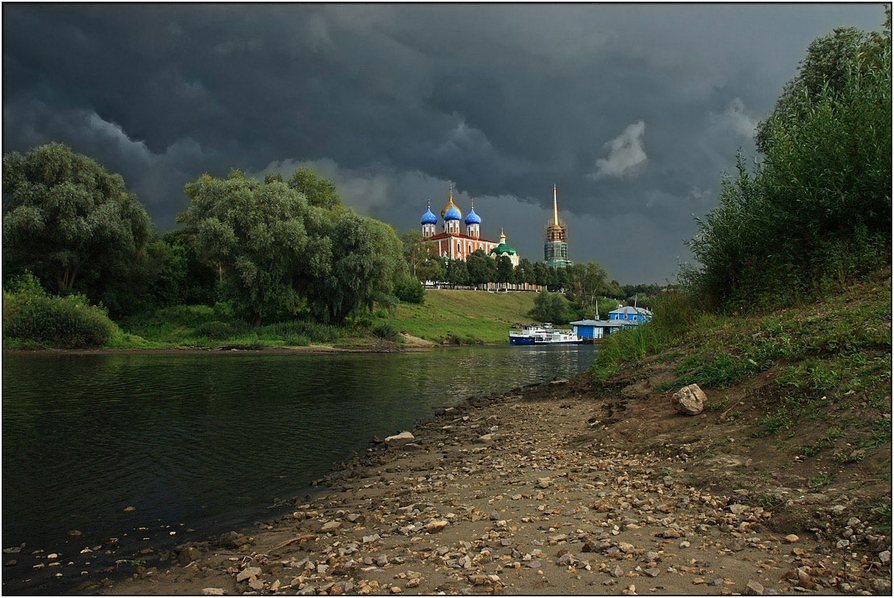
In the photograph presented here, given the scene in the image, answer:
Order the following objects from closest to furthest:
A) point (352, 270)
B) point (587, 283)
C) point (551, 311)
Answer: point (352, 270), point (551, 311), point (587, 283)

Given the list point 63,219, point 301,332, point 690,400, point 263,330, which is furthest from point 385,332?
point 690,400

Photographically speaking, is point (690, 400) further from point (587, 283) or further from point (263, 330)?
point (587, 283)

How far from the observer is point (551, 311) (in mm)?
119250

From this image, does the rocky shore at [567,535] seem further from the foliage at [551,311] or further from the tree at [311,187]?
the foliage at [551,311]

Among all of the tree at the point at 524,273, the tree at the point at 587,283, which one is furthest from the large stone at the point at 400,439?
the tree at the point at 524,273

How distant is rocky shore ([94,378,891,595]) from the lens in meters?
4.72

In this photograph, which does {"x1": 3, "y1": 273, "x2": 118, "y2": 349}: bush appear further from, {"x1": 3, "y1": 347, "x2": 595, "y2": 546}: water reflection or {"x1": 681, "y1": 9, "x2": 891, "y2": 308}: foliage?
{"x1": 681, "y1": 9, "x2": 891, "y2": 308}: foliage

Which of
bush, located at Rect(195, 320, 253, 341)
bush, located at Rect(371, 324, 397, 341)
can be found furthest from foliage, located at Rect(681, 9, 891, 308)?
bush, located at Rect(371, 324, 397, 341)

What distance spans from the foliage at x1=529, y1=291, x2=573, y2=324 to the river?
92430mm

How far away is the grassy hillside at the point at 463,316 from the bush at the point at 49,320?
1222 inches

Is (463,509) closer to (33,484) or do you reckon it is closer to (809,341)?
(809,341)

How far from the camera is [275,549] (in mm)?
6469

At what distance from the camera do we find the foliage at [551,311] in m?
119

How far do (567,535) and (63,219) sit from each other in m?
54.8
